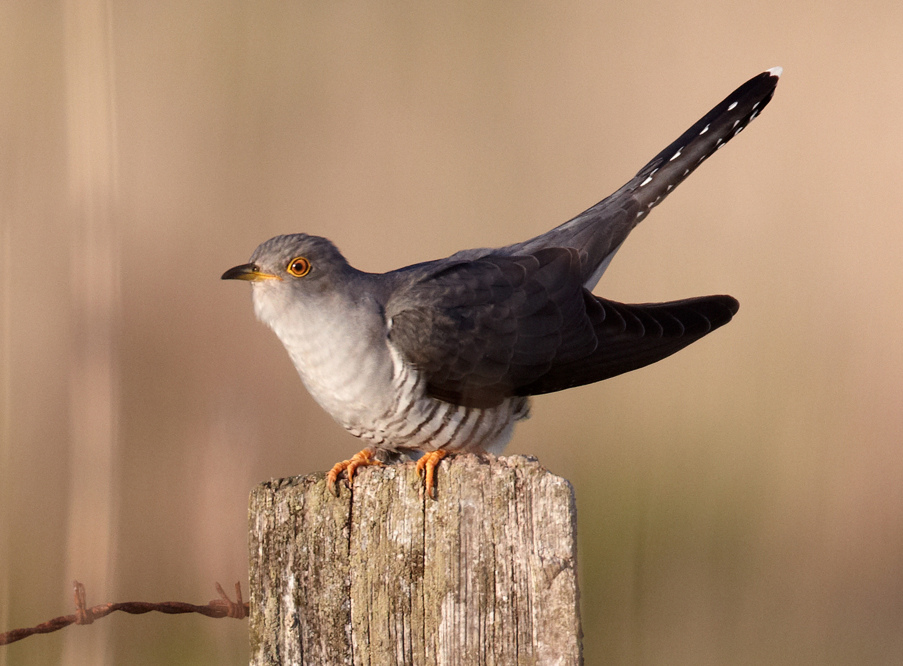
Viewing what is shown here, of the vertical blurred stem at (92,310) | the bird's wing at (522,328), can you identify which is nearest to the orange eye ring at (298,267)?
the bird's wing at (522,328)

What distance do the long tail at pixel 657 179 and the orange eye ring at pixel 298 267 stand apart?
92 cm

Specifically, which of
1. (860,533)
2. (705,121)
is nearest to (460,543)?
(705,121)

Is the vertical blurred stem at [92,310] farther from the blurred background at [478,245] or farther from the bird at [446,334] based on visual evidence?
the bird at [446,334]

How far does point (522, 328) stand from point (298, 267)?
692mm

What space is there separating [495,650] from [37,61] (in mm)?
3321

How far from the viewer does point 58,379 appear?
359cm

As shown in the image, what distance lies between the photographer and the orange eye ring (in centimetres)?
255

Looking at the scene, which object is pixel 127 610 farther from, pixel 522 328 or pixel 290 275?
pixel 522 328

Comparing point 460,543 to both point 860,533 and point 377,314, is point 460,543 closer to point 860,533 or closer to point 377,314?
point 377,314

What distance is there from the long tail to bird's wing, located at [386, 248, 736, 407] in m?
0.35

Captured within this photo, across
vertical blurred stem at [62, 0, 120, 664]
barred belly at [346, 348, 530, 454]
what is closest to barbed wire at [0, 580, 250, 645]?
barred belly at [346, 348, 530, 454]

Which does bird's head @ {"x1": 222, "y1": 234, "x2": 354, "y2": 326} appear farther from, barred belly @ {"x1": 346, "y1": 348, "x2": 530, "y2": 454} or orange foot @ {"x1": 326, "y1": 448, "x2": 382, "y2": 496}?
orange foot @ {"x1": 326, "y1": 448, "x2": 382, "y2": 496}

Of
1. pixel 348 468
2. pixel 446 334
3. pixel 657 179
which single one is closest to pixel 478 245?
pixel 657 179

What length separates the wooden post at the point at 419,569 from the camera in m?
1.46
